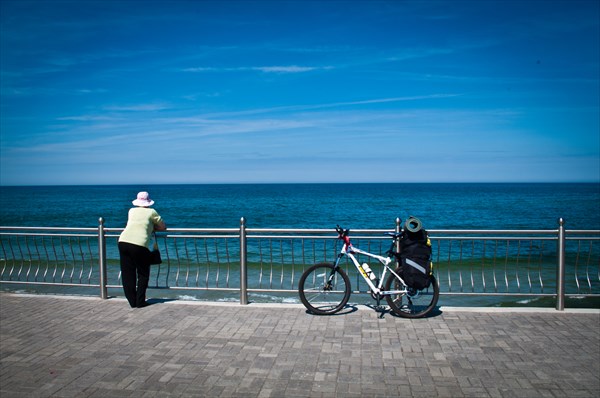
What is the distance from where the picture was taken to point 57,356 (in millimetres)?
5422

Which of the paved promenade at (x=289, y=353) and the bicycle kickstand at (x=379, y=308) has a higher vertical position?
the bicycle kickstand at (x=379, y=308)

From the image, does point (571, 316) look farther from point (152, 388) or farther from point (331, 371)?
point (152, 388)

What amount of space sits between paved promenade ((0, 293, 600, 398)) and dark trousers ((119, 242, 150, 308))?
0.76 ft

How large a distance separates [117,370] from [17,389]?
0.93 metres

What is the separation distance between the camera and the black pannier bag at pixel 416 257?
6.63 meters

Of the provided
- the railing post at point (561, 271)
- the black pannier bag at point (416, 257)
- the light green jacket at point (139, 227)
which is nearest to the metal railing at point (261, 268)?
the railing post at point (561, 271)

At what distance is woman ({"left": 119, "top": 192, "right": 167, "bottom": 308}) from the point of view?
290 inches

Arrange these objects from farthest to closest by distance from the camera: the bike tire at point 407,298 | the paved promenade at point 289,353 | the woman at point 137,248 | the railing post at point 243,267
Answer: the railing post at point 243,267 < the woman at point 137,248 < the bike tire at point 407,298 < the paved promenade at point 289,353

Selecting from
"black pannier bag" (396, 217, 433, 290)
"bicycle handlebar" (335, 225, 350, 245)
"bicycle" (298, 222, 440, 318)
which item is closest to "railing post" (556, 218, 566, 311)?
"bicycle" (298, 222, 440, 318)

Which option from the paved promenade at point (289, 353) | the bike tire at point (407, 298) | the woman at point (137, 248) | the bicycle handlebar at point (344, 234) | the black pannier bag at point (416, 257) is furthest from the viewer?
the woman at point (137, 248)

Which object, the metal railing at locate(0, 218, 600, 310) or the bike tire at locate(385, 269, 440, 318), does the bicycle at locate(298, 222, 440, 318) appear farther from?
the metal railing at locate(0, 218, 600, 310)

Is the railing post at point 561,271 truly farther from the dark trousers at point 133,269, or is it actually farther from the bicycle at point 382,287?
the dark trousers at point 133,269

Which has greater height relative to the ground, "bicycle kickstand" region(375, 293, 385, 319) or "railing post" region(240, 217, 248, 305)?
"railing post" region(240, 217, 248, 305)

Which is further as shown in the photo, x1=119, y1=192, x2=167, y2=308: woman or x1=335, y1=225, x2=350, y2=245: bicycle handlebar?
x1=119, y1=192, x2=167, y2=308: woman
